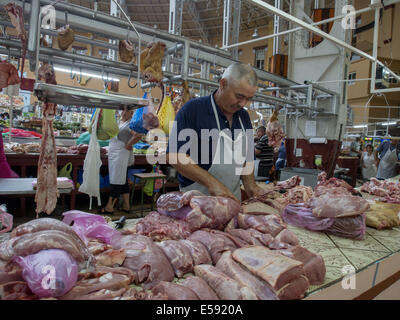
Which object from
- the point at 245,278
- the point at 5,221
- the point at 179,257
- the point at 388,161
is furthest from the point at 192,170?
the point at 388,161

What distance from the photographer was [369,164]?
11.8 metres

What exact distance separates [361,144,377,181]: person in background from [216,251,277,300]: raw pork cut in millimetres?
12429

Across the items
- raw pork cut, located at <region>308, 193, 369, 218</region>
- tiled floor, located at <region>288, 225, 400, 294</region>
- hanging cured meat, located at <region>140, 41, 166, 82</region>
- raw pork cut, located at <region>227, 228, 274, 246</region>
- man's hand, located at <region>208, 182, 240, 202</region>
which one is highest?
hanging cured meat, located at <region>140, 41, 166, 82</region>

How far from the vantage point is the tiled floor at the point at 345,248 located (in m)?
1.62

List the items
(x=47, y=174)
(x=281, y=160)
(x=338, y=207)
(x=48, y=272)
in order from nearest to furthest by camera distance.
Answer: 1. (x=48, y=272)
2. (x=338, y=207)
3. (x=47, y=174)
4. (x=281, y=160)

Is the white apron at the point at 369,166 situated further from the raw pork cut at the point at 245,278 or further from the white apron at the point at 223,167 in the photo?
the raw pork cut at the point at 245,278

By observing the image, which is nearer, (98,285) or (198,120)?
(98,285)

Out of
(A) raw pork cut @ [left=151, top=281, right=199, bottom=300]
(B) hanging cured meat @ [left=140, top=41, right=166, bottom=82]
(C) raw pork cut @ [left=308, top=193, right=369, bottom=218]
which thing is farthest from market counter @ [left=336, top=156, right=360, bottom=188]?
(A) raw pork cut @ [left=151, top=281, right=199, bottom=300]

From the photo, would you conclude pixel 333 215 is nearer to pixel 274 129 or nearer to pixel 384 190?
pixel 384 190

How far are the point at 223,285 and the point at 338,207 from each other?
1488mm

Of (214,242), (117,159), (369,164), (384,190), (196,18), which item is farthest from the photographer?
(196,18)

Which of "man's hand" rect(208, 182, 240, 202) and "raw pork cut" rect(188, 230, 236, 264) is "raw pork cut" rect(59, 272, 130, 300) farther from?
"man's hand" rect(208, 182, 240, 202)

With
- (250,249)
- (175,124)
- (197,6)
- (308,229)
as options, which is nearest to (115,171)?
(175,124)

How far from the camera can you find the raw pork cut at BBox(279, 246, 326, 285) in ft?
4.63
